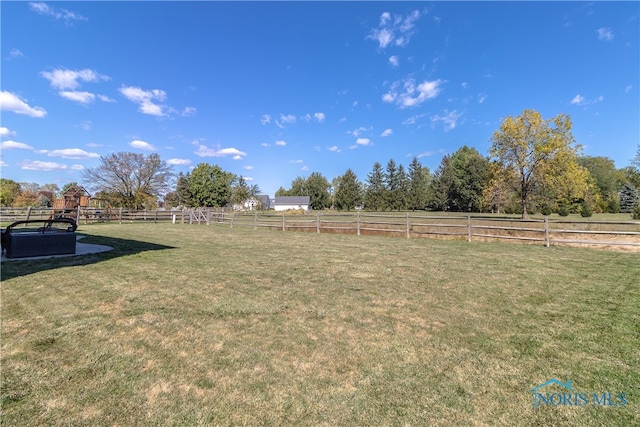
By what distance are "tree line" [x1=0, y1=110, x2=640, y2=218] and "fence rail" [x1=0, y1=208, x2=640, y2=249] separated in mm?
8547

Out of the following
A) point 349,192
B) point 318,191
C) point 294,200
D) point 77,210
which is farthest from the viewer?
point 294,200

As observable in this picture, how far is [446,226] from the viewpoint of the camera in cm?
1184

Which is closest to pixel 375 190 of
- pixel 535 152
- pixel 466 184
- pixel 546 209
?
pixel 466 184

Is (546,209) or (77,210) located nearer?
(77,210)

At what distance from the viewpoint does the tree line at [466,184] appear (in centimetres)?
2292

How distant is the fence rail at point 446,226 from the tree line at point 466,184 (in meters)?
8.55

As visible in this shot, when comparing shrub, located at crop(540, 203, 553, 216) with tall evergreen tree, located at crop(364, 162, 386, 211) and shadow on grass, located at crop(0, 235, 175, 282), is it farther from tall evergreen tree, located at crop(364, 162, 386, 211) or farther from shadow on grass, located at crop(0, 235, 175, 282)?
shadow on grass, located at crop(0, 235, 175, 282)

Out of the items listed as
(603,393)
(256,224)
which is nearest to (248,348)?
(603,393)

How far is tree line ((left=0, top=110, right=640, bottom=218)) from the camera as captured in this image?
22922 mm

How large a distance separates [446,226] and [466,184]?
42950 mm

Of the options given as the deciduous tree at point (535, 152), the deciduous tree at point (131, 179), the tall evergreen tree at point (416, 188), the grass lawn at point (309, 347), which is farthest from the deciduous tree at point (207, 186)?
the grass lawn at point (309, 347)

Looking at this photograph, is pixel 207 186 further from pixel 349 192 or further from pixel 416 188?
pixel 416 188

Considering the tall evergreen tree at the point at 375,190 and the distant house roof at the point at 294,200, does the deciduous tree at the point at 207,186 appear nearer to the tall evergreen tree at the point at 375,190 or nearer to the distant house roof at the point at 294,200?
the distant house roof at the point at 294,200

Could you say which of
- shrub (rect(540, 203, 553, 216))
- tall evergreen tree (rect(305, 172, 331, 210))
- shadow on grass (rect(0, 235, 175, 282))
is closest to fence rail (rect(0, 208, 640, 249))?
shadow on grass (rect(0, 235, 175, 282))
